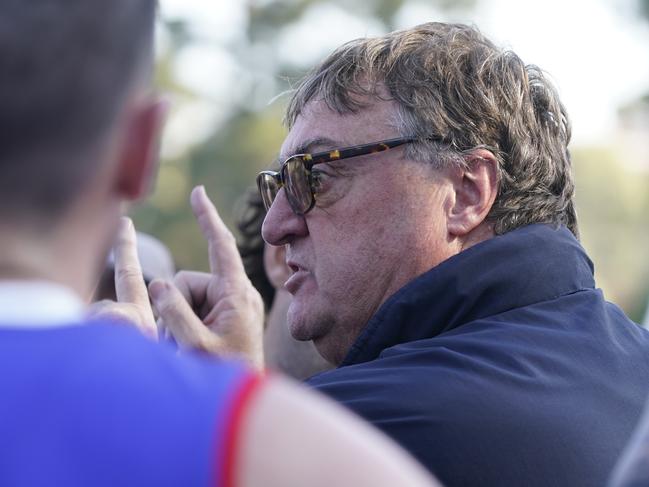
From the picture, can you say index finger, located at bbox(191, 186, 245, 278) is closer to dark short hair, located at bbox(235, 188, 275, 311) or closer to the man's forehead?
the man's forehead

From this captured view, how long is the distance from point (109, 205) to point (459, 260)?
1.66 metres

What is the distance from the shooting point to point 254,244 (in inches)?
188

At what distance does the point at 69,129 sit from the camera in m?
1.19

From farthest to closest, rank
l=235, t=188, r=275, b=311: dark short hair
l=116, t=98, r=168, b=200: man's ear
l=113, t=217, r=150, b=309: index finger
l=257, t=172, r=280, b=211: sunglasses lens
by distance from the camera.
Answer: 1. l=235, t=188, r=275, b=311: dark short hair
2. l=257, t=172, r=280, b=211: sunglasses lens
3. l=113, t=217, r=150, b=309: index finger
4. l=116, t=98, r=168, b=200: man's ear


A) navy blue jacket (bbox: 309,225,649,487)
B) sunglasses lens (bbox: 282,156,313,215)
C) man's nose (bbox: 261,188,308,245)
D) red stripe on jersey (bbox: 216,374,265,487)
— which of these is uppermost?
sunglasses lens (bbox: 282,156,313,215)

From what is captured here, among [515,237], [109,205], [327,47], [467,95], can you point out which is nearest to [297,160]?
[467,95]

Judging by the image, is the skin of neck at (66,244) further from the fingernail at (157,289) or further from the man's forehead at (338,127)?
the man's forehead at (338,127)

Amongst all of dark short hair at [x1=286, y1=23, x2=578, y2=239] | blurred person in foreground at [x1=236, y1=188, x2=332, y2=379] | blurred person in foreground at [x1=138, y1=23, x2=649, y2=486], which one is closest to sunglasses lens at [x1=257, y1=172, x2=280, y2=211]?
blurred person in foreground at [x1=138, y1=23, x2=649, y2=486]

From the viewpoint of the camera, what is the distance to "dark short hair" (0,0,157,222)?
3.82 feet

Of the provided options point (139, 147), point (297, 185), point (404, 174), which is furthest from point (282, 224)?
point (139, 147)

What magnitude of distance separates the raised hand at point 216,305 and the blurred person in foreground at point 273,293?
915 mm

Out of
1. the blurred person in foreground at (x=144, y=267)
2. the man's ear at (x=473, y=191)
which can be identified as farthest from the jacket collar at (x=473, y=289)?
the blurred person in foreground at (x=144, y=267)

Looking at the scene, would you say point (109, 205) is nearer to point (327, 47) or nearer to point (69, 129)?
point (69, 129)

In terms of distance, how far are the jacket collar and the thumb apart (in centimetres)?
43
